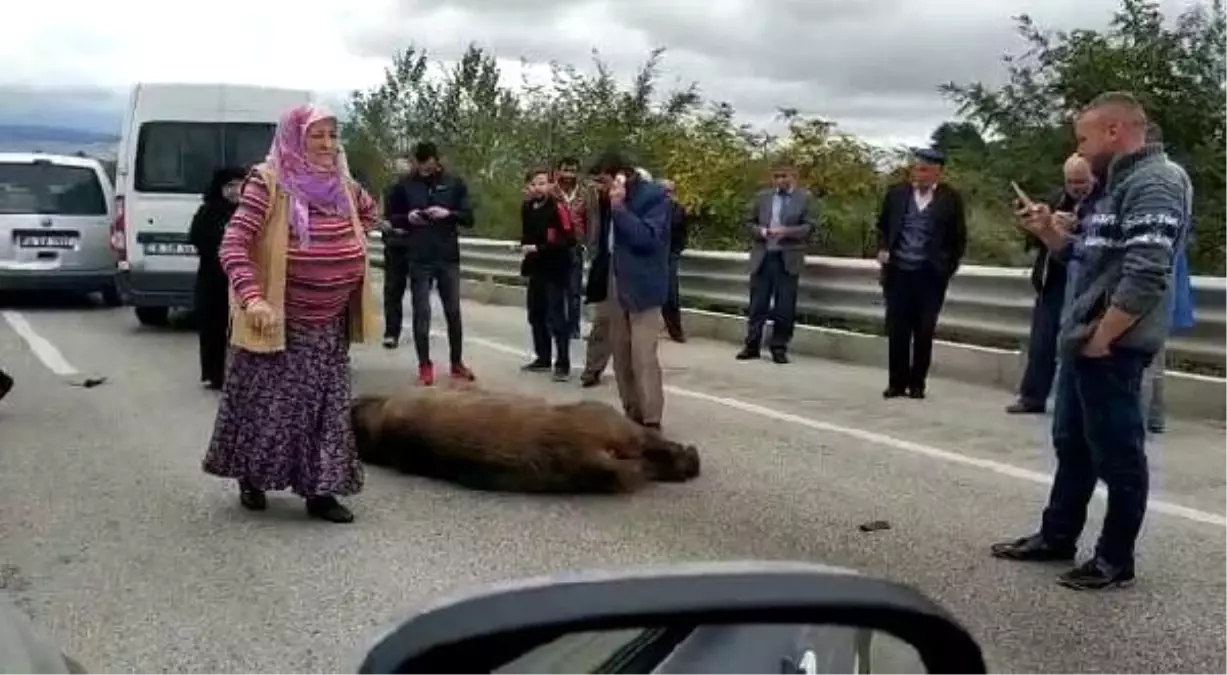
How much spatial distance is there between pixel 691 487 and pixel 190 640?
3.21m

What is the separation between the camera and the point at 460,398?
7930 millimetres

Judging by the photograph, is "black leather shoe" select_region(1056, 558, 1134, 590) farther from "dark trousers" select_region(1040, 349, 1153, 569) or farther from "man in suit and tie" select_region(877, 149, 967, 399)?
"man in suit and tie" select_region(877, 149, 967, 399)

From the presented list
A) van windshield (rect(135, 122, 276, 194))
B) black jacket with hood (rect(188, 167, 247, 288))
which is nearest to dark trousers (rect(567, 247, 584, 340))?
black jacket with hood (rect(188, 167, 247, 288))

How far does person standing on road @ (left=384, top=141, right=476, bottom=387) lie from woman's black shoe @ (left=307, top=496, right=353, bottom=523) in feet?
17.3

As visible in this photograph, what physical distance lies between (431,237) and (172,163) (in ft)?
16.0

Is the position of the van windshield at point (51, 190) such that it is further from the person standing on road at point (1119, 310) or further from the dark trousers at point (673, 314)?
the person standing on road at point (1119, 310)

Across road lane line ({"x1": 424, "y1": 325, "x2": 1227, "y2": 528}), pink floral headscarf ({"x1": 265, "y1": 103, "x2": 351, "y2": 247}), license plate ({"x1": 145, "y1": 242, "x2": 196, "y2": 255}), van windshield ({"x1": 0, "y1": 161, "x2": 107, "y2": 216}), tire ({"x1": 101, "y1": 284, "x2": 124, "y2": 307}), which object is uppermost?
pink floral headscarf ({"x1": 265, "y1": 103, "x2": 351, "y2": 247})

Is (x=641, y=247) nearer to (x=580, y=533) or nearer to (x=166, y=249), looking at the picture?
(x=580, y=533)

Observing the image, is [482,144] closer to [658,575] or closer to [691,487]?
[691,487]

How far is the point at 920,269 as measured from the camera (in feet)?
38.0

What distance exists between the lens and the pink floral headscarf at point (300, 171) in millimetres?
6738

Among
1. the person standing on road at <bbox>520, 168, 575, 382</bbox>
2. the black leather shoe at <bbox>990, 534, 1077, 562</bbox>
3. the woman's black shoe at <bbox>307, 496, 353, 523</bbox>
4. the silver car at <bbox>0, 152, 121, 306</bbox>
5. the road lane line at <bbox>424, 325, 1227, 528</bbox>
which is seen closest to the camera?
the black leather shoe at <bbox>990, 534, 1077, 562</bbox>

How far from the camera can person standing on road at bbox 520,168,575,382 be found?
518 inches

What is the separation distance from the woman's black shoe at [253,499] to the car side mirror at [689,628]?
226 inches
